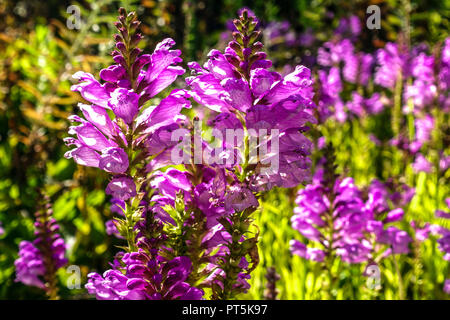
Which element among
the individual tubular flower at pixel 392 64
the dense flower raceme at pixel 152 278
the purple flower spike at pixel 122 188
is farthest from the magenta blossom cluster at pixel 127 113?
the individual tubular flower at pixel 392 64

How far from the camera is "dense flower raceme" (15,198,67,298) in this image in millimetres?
1798

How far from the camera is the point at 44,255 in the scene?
5.99 ft

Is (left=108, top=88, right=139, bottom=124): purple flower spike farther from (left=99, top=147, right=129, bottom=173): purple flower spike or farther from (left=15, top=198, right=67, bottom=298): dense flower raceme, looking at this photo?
(left=15, top=198, right=67, bottom=298): dense flower raceme

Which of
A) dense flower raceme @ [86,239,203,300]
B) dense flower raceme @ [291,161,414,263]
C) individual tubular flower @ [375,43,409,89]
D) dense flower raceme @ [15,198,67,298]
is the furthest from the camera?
individual tubular flower @ [375,43,409,89]

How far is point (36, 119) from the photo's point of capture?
3.22 meters

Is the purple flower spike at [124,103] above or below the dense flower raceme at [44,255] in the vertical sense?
above

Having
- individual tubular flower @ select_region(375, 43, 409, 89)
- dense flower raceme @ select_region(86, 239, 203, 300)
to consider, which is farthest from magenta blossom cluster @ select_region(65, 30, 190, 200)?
individual tubular flower @ select_region(375, 43, 409, 89)

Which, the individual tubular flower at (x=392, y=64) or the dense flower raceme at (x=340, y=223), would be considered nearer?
the dense flower raceme at (x=340, y=223)

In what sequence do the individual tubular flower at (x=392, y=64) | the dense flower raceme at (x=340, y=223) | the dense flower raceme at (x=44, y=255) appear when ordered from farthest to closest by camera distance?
1. the individual tubular flower at (x=392, y=64)
2. the dense flower raceme at (x=340, y=223)
3. the dense flower raceme at (x=44, y=255)

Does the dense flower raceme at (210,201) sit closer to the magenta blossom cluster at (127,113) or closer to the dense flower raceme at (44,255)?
the magenta blossom cluster at (127,113)

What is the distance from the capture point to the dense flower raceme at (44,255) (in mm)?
1798

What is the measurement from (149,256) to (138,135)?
0.98 ft
